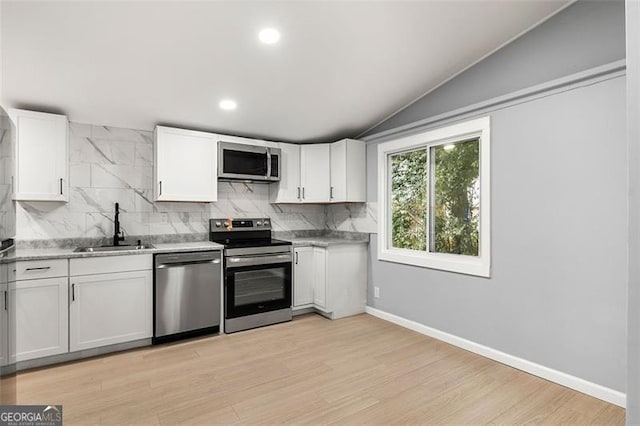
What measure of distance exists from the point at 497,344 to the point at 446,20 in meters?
2.62

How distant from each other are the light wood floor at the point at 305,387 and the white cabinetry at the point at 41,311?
0.61 ft

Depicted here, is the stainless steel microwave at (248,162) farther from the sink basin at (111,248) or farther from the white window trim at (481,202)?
the white window trim at (481,202)

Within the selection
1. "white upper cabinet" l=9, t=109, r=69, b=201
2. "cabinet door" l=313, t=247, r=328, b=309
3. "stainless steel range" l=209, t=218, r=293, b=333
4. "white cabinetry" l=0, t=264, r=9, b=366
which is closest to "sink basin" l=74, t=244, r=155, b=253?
"white upper cabinet" l=9, t=109, r=69, b=201

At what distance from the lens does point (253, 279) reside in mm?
3703

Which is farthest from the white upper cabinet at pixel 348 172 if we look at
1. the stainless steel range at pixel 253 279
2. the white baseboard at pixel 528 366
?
the white baseboard at pixel 528 366

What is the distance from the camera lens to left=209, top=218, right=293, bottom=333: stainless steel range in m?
3.55

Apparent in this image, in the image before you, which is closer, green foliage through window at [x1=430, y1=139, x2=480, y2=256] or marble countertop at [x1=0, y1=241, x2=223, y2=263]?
marble countertop at [x1=0, y1=241, x2=223, y2=263]

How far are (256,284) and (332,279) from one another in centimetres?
89

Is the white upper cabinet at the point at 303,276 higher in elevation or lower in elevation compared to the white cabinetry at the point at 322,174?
lower

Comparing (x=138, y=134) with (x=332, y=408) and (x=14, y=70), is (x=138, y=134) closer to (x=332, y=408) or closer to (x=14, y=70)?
(x=14, y=70)

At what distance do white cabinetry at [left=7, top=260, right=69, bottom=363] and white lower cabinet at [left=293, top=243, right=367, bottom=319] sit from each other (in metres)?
2.20

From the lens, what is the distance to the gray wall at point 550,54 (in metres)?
2.26

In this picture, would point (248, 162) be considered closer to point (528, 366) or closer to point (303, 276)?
point (303, 276)

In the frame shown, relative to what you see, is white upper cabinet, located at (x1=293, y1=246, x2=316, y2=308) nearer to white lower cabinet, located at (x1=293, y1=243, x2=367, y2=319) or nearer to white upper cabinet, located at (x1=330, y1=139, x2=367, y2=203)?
white lower cabinet, located at (x1=293, y1=243, x2=367, y2=319)
